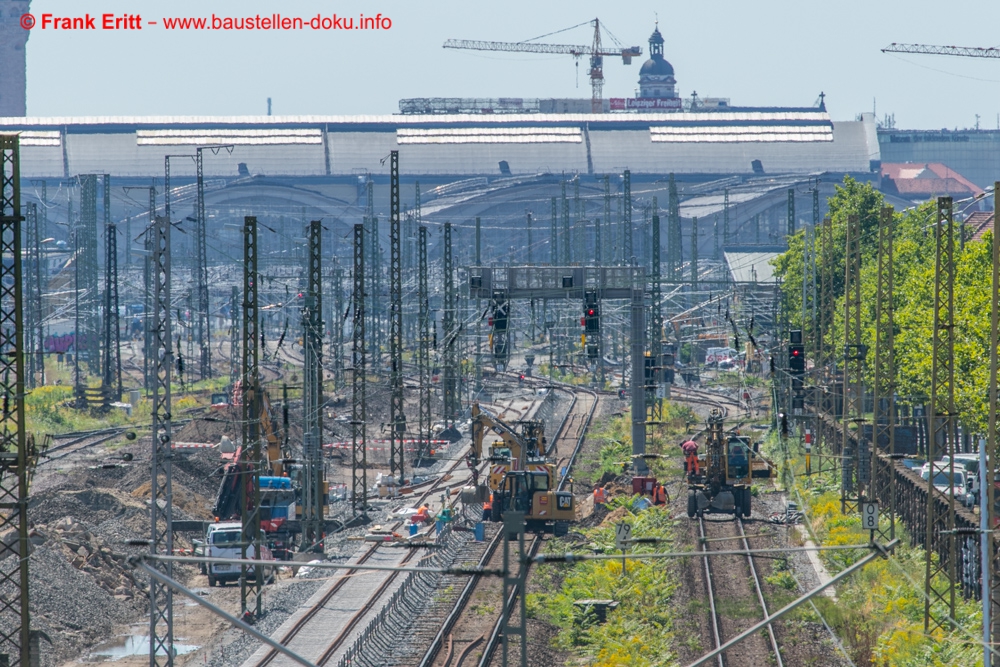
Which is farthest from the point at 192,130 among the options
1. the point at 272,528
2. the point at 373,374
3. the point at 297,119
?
the point at 272,528

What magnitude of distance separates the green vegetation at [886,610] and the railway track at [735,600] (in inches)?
41.8

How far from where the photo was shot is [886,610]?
28703 mm

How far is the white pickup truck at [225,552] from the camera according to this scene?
117ft

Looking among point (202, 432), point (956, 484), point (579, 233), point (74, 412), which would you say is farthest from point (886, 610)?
point (579, 233)

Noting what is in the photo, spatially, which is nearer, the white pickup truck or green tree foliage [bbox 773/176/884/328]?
the white pickup truck

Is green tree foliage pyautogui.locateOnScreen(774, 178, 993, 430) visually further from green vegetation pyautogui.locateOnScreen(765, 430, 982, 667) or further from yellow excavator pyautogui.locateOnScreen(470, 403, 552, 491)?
yellow excavator pyautogui.locateOnScreen(470, 403, 552, 491)

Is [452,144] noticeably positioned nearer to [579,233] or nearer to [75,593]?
[579,233]

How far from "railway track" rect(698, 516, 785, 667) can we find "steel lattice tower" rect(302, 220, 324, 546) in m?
10.7

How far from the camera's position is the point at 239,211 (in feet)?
486

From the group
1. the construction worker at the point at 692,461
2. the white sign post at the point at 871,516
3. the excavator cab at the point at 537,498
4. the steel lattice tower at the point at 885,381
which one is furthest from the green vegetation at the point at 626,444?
the white sign post at the point at 871,516

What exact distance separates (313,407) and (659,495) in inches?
503

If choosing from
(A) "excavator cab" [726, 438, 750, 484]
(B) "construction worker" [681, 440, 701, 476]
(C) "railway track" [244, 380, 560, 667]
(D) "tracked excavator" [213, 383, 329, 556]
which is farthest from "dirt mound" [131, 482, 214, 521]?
(A) "excavator cab" [726, 438, 750, 484]

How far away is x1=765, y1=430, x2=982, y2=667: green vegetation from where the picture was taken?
25344 millimetres

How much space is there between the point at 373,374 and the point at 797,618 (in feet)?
171
